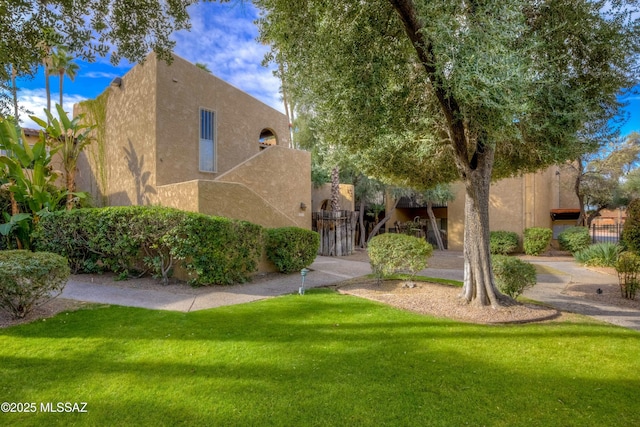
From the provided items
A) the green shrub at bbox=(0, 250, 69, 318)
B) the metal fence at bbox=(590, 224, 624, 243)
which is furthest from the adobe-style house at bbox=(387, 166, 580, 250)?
the green shrub at bbox=(0, 250, 69, 318)

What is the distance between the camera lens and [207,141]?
46.2 feet

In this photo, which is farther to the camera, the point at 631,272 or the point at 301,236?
the point at 301,236

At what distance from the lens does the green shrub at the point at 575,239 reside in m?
16.7

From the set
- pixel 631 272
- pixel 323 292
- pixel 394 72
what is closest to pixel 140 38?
pixel 394 72

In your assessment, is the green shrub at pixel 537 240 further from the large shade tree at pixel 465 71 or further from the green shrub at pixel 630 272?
the large shade tree at pixel 465 71

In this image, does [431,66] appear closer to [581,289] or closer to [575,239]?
[581,289]

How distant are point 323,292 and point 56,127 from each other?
12274 millimetres

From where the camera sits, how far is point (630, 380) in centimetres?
371

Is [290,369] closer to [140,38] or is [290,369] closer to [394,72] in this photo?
[394,72]

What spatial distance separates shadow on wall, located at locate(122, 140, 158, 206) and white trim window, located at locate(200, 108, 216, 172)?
218 cm

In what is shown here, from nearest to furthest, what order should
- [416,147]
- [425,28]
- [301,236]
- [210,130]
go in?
[425,28]
[416,147]
[301,236]
[210,130]

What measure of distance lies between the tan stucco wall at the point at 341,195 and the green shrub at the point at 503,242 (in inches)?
315

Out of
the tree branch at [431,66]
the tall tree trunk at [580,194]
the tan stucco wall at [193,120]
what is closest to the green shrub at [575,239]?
the tall tree trunk at [580,194]

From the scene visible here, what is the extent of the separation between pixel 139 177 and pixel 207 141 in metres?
3.05
